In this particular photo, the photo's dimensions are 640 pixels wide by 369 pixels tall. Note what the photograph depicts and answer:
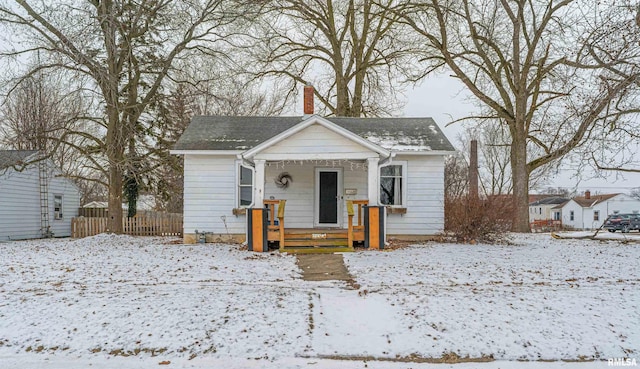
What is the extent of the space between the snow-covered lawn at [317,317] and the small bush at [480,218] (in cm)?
398

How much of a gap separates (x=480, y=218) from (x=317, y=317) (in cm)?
819

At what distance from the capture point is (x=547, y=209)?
55406 millimetres

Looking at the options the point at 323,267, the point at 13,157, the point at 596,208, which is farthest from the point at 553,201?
the point at 13,157

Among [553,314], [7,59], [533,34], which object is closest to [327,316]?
[553,314]

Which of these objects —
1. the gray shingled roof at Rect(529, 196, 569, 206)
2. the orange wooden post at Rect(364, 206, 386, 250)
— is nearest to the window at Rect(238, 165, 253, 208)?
the orange wooden post at Rect(364, 206, 386, 250)

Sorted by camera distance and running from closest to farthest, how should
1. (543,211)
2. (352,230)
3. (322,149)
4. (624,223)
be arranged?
(352,230) < (322,149) < (624,223) < (543,211)

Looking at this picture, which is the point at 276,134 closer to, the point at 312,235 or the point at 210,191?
the point at 210,191

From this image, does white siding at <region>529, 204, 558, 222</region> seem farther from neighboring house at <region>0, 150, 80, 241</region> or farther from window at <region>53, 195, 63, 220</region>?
window at <region>53, 195, 63, 220</region>

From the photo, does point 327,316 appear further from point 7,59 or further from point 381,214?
point 7,59

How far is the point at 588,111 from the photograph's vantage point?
5988 mm

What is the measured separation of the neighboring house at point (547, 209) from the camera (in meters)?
52.4

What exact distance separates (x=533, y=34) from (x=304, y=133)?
12.6 m

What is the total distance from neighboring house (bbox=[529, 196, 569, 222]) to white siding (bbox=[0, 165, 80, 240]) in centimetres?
4992

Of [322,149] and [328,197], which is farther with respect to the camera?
[328,197]
